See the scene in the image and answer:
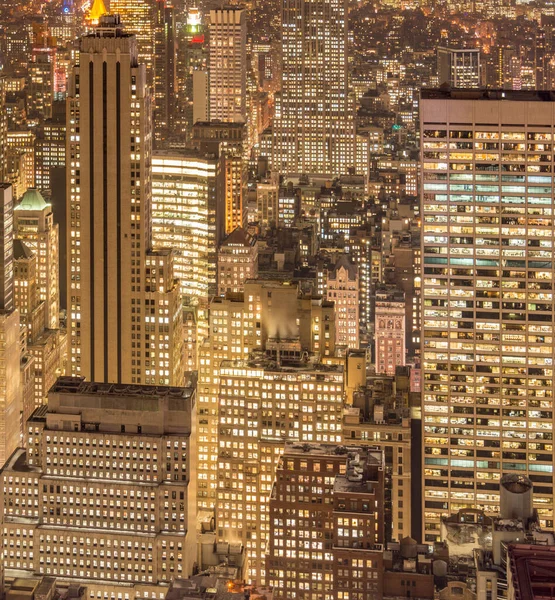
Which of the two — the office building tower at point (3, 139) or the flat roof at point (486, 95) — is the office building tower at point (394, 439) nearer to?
the flat roof at point (486, 95)

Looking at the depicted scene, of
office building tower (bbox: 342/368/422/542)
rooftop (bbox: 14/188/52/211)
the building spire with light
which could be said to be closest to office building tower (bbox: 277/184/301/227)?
the building spire with light

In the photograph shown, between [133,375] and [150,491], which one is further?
[133,375]

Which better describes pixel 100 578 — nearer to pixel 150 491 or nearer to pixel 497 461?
pixel 150 491

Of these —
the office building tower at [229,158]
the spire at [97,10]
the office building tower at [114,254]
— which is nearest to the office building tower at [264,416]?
the office building tower at [114,254]

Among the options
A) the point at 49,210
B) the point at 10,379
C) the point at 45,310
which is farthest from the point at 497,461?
the point at 49,210

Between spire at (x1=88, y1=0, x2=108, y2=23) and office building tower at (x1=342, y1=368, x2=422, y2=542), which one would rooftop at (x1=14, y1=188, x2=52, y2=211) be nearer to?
spire at (x1=88, y1=0, x2=108, y2=23)

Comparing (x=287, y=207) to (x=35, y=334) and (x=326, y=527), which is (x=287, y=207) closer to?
(x=35, y=334)

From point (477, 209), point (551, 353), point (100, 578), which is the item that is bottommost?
point (100, 578)
